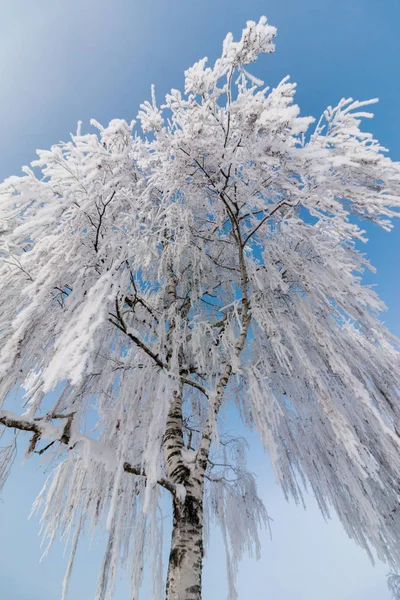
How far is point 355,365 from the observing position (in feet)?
8.98

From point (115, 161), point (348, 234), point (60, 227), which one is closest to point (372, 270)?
point (348, 234)

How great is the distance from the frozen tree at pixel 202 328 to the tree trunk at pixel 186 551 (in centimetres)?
1

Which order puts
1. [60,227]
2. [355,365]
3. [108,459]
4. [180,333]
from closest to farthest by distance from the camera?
[108,459] → [60,227] → [355,365] → [180,333]

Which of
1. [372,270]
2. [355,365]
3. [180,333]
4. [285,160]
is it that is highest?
[285,160]

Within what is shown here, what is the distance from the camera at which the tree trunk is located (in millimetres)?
1842

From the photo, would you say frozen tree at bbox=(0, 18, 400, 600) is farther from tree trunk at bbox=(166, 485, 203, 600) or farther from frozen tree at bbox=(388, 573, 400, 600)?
frozen tree at bbox=(388, 573, 400, 600)

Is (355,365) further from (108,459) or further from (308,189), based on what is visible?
(108,459)

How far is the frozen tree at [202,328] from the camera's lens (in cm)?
211

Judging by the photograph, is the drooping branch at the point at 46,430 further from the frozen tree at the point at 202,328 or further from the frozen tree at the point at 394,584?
the frozen tree at the point at 394,584

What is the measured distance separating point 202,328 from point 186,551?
1747 mm

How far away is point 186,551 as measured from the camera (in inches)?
78.1

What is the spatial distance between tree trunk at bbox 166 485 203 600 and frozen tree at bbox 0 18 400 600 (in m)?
0.01

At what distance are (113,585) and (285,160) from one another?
3512 mm

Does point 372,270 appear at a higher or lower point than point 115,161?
lower
